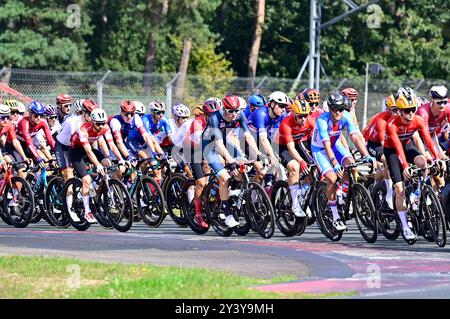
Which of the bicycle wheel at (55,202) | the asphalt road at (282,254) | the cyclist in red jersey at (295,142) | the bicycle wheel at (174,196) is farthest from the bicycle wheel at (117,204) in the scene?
the cyclist in red jersey at (295,142)

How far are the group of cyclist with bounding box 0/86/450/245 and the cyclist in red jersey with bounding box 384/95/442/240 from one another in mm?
11

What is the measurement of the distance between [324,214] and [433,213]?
1.81 m

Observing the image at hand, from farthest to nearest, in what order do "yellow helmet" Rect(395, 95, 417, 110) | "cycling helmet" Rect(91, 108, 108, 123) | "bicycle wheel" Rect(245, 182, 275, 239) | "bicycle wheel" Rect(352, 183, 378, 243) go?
"cycling helmet" Rect(91, 108, 108, 123), "bicycle wheel" Rect(245, 182, 275, 239), "bicycle wheel" Rect(352, 183, 378, 243), "yellow helmet" Rect(395, 95, 417, 110)

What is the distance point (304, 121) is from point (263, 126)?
2.49 feet

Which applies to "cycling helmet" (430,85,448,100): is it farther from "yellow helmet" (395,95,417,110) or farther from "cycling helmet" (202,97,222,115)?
"cycling helmet" (202,97,222,115)

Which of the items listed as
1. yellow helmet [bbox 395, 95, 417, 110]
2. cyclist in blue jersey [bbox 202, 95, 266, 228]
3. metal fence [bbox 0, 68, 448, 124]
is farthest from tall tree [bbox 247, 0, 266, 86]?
yellow helmet [bbox 395, 95, 417, 110]

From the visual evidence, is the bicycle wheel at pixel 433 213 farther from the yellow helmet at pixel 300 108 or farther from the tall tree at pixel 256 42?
the tall tree at pixel 256 42

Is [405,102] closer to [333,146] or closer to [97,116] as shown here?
[333,146]

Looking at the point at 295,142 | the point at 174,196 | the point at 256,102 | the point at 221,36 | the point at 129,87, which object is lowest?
the point at 174,196

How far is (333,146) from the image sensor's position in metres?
18.3

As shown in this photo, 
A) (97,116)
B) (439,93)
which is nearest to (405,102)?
(439,93)

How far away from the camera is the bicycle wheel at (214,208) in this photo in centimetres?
1900

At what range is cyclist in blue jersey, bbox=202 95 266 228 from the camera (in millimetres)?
18453
